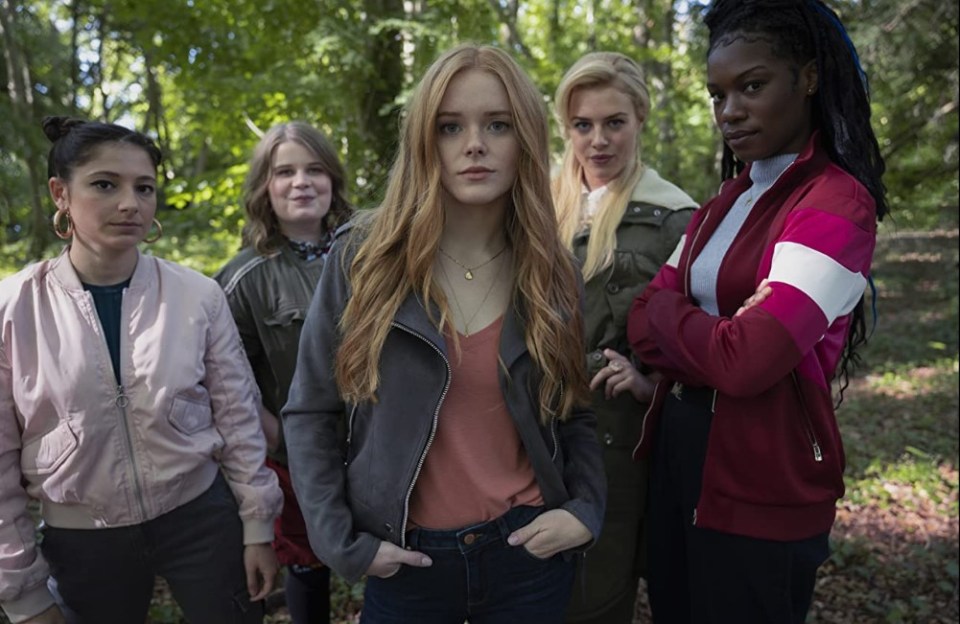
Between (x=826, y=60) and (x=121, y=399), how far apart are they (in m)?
2.32

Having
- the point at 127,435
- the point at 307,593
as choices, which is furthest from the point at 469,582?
the point at 307,593

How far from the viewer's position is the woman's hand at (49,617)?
6.60 feet

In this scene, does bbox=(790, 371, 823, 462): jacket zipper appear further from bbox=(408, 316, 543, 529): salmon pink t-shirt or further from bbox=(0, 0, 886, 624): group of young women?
bbox=(408, 316, 543, 529): salmon pink t-shirt

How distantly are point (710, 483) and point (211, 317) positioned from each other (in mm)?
1707

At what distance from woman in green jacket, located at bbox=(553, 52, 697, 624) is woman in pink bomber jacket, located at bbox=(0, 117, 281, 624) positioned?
1247 mm

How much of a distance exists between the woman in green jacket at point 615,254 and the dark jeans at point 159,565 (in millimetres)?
1297

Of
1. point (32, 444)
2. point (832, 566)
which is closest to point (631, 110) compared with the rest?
point (32, 444)

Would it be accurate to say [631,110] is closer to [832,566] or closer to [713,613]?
[713,613]

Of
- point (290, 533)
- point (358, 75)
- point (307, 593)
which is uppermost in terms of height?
point (358, 75)

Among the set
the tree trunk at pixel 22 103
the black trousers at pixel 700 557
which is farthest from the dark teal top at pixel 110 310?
the tree trunk at pixel 22 103

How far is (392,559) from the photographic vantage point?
5.81 feet

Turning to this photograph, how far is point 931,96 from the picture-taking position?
31.7 feet

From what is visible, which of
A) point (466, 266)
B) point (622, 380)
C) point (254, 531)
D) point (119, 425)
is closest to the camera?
point (466, 266)

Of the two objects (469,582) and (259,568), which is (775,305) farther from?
(259,568)
